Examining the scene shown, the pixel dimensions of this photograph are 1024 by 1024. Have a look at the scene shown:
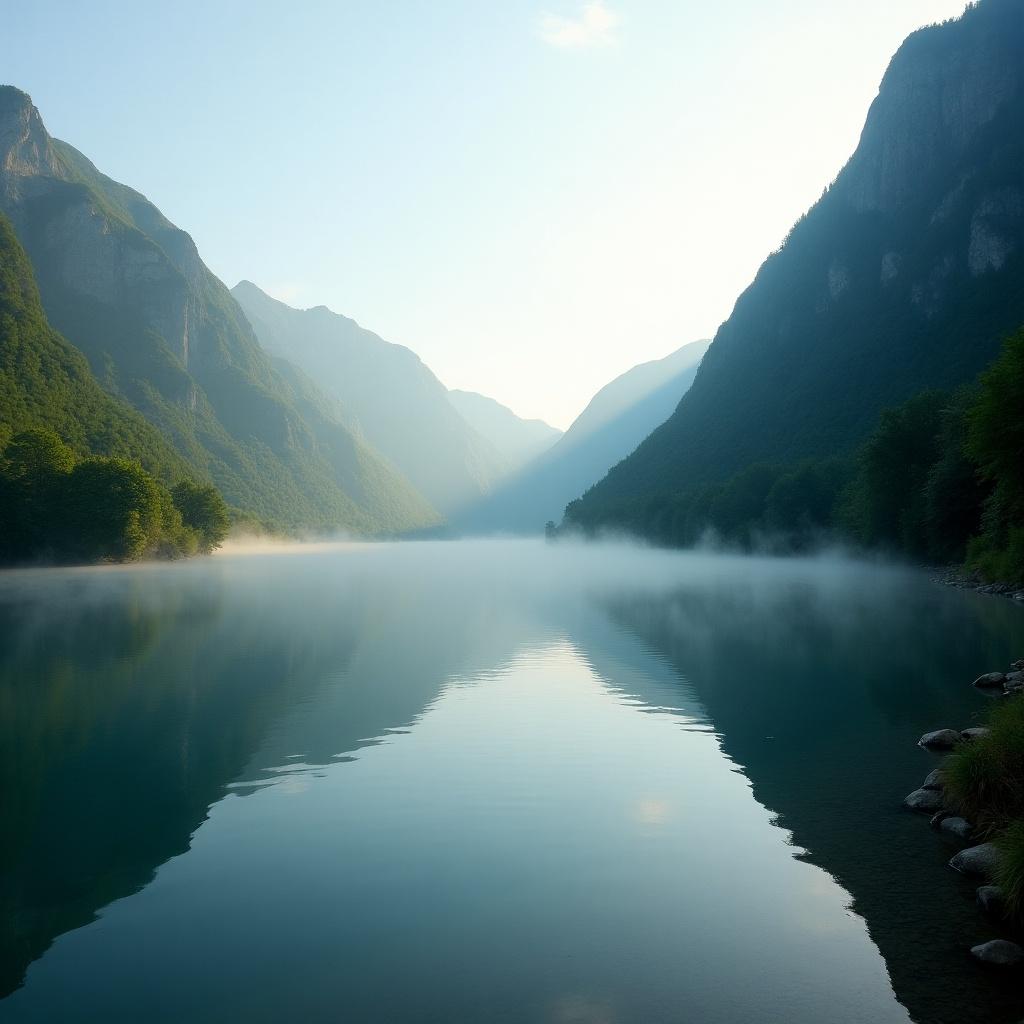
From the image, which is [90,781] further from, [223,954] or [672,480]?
[672,480]

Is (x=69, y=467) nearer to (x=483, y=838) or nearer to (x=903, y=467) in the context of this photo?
(x=903, y=467)

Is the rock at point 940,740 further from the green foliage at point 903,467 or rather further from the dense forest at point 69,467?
the dense forest at point 69,467

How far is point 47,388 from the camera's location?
419 feet

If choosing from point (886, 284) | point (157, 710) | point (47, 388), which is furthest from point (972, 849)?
point (886, 284)

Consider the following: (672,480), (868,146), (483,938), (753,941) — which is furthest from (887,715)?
(868,146)

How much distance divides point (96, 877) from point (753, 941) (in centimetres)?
794

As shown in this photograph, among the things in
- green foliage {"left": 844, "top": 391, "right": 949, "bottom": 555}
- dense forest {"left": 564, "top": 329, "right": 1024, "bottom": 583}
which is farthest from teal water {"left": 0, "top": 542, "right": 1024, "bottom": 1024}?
green foliage {"left": 844, "top": 391, "right": 949, "bottom": 555}

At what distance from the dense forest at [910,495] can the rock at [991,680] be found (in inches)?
673

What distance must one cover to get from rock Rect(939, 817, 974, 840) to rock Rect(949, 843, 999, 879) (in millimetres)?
865

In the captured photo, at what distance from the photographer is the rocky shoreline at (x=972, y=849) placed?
27.3ft

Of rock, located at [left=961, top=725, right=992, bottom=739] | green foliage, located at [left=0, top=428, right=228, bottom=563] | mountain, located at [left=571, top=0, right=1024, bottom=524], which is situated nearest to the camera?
rock, located at [left=961, top=725, right=992, bottom=739]

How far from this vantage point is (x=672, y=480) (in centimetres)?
16262

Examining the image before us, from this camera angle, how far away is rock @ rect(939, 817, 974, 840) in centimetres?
1146

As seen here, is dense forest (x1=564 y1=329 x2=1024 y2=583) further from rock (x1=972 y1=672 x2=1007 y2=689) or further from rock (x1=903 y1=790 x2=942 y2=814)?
rock (x1=903 y1=790 x2=942 y2=814)
